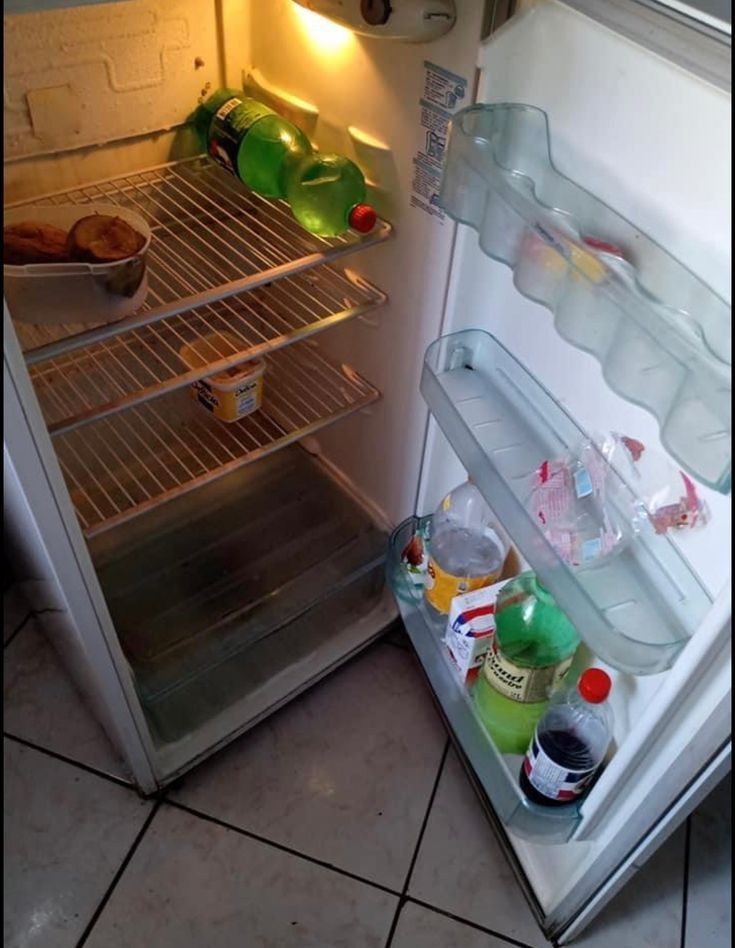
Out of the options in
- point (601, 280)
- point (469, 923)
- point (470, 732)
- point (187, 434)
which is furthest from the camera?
point (187, 434)

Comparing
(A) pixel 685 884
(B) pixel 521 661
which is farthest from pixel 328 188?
(A) pixel 685 884

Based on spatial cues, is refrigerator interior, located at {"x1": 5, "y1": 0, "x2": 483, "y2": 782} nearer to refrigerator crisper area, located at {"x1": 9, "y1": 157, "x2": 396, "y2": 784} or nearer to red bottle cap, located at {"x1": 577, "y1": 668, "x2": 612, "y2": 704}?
refrigerator crisper area, located at {"x1": 9, "y1": 157, "x2": 396, "y2": 784}

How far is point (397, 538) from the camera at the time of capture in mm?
1316

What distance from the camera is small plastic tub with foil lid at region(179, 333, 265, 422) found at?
4.03 ft

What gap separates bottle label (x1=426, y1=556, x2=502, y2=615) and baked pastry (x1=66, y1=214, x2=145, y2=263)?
58 centimetres


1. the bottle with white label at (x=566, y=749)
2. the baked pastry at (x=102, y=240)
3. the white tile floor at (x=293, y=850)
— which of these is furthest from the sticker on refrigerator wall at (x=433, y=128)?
the white tile floor at (x=293, y=850)

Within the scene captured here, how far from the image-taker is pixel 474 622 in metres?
1.08

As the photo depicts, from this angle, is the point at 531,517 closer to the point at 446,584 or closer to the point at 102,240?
the point at 446,584

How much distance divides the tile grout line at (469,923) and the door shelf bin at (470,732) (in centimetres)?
20

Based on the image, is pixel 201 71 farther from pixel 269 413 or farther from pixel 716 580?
pixel 716 580

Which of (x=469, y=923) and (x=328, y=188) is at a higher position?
(x=328, y=188)

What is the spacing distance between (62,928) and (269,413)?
0.85 meters

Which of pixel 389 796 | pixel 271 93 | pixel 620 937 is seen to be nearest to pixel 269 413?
pixel 271 93

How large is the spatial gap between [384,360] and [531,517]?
1.53ft
